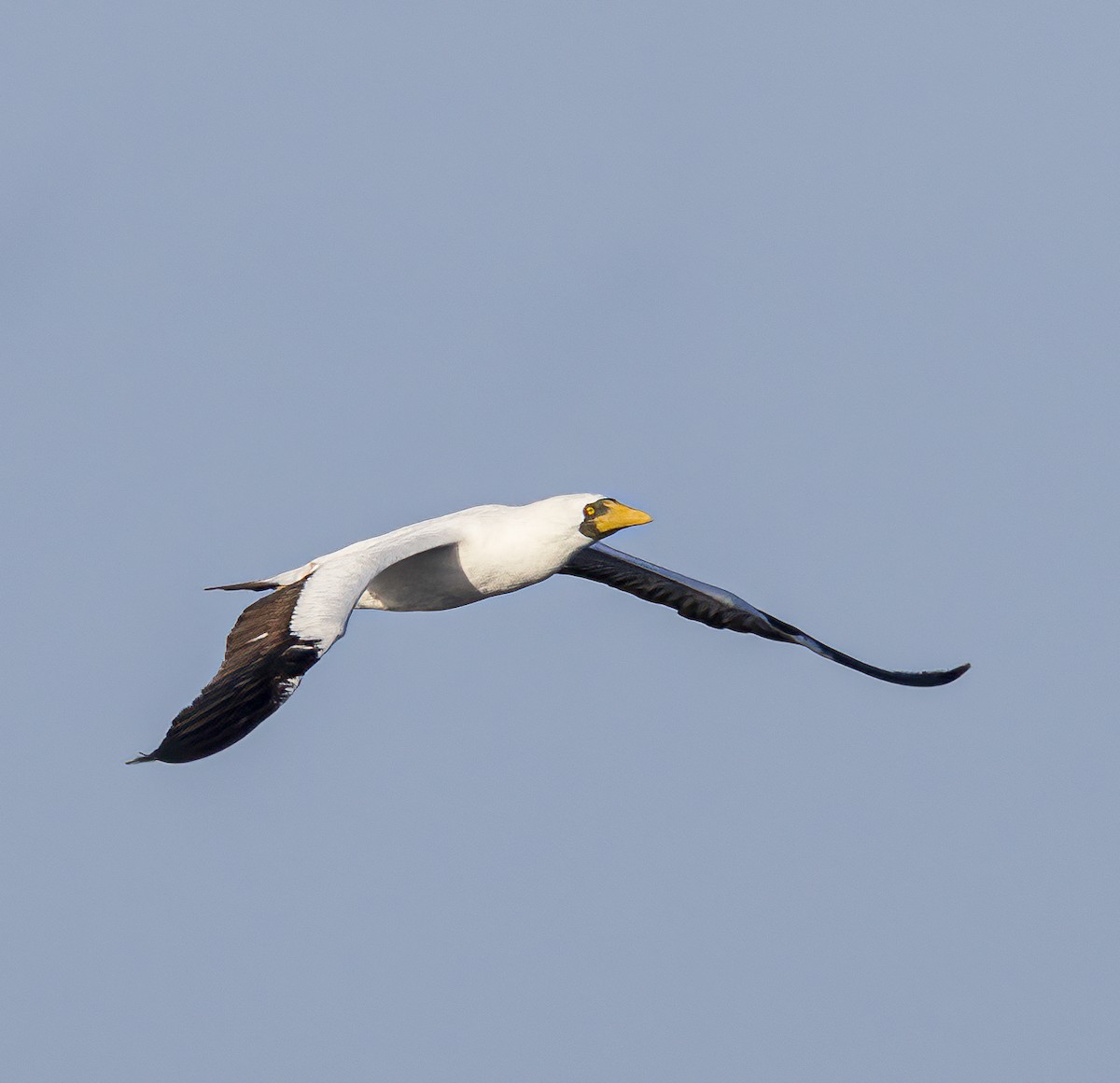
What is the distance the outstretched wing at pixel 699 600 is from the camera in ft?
67.3

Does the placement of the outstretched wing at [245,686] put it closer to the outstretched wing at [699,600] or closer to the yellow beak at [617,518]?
the yellow beak at [617,518]

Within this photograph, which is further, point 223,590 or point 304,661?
point 223,590

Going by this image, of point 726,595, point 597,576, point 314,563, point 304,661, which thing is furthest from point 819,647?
point 304,661

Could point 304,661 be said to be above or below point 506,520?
below

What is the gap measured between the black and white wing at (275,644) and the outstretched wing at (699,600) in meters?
3.88

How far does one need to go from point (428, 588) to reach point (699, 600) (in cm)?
415

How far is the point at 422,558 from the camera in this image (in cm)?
1781

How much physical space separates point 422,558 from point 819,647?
556 cm

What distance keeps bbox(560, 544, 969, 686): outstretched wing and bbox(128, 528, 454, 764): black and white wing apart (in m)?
3.88

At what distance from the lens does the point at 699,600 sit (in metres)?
20.7

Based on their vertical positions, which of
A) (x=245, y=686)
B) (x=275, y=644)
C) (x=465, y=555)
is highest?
(x=465, y=555)

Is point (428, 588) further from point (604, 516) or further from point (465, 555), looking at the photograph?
point (604, 516)

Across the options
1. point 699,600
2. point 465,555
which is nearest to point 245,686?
point 465,555

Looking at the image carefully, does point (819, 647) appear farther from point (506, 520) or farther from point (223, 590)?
point (223, 590)
